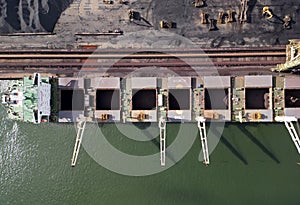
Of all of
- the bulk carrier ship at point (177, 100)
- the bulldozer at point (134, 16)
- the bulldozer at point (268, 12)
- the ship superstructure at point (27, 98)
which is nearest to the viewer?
the ship superstructure at point (27, 98)

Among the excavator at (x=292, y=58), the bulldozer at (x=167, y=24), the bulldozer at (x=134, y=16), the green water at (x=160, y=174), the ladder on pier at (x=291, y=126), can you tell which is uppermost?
the bulldozer at (x=134, y=16)

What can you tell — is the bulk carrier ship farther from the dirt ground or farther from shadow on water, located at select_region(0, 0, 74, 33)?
shadow on water, located at select_region(0, 0, 74, 33)

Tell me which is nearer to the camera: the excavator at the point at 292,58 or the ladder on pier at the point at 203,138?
the excavator at the point at 292,58

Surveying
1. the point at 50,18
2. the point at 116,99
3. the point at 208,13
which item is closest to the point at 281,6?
the point at 208,13

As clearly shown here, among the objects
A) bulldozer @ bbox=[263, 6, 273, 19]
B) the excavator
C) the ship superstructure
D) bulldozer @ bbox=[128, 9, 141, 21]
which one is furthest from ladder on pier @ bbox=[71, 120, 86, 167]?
bulldozer @ bbox=[263, 6, 273, 19]

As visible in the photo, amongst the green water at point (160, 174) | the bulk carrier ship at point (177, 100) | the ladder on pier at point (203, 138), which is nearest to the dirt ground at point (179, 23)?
the bulk carrier ship at point (177, 100)

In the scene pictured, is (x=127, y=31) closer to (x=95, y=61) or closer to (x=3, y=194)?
(x=95, y=61)

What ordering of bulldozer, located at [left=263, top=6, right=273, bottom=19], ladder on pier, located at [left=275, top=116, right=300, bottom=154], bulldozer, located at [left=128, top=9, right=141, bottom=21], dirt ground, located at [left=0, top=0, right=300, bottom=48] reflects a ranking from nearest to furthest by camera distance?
1. ladder on pier, located at [left=275, top=116, right=300, bottom=154]
2. bulldozer, located at [left=263, top=6, right=273, bottom=19]
3. dirt ground, located at [left=0, top=0, right=300, bottom=48]
4. bulldozer, located at [left=128, top=9, right=141, bottom=21]

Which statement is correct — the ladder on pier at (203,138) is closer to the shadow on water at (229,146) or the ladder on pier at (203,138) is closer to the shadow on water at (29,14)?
the shadow on water at (229,146)

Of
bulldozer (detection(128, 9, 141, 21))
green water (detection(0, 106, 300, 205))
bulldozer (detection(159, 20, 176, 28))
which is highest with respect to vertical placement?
bulldozer (detection(128, 9, 141, 21))
